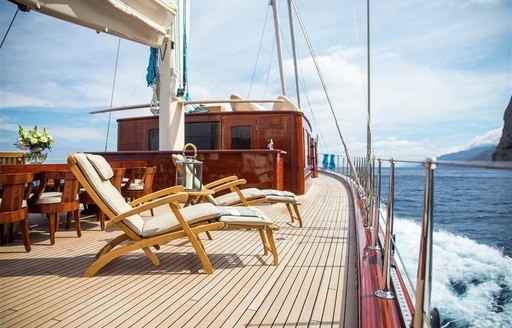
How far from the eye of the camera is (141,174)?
5277 mm

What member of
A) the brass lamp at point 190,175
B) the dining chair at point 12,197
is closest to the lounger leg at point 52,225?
the dining chair at point 12,197

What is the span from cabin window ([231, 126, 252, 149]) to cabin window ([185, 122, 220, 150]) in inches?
15.9

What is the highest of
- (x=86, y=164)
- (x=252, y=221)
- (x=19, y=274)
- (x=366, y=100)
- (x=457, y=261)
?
(x=366, y=100)

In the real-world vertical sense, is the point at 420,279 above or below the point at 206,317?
above

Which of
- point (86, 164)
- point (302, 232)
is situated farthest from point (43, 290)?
point (302, 232)

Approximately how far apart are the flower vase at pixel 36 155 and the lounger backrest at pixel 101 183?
90.0 inches

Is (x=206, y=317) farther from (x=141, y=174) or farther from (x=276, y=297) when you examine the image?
(x=141, y=174)

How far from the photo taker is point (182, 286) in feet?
7.91

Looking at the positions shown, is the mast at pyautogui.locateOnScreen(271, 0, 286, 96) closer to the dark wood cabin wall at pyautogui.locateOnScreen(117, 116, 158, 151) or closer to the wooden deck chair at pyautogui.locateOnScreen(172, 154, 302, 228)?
the dark wood cabin wall at pyautogui.locateOnScreen(117, 116, 158, 151)

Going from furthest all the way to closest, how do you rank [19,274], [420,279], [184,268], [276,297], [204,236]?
[204,236] < [184,268] < [19,274] < [276,297] < [420,279]

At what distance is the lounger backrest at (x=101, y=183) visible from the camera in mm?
2676

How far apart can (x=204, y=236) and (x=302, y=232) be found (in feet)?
3.75

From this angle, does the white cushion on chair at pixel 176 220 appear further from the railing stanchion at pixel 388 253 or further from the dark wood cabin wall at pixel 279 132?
the dark wood cabin wall at pixel 279 132

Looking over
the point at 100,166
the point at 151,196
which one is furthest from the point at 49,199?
the point at 151,196
